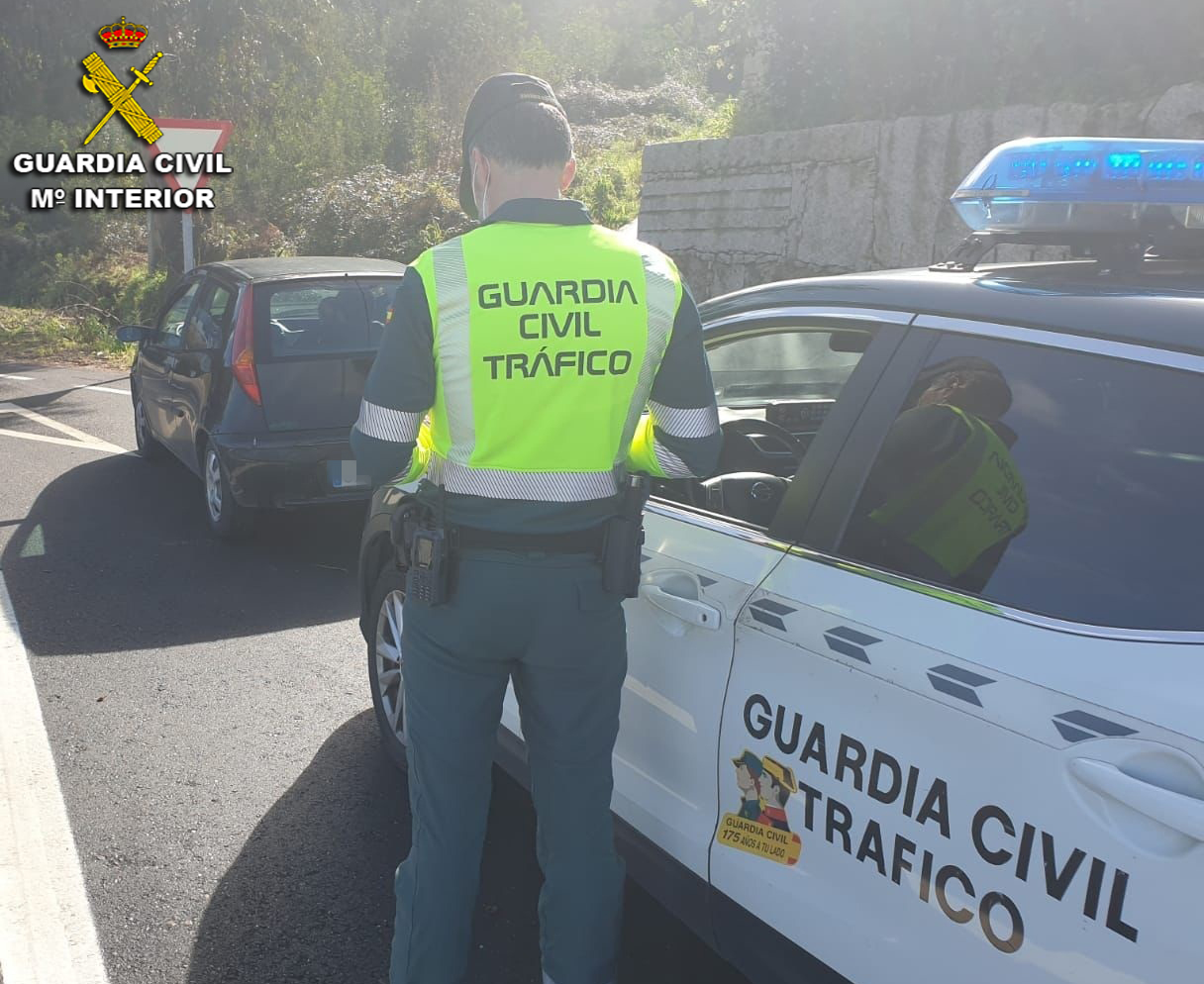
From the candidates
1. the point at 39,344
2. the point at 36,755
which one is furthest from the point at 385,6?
the point at 36,755

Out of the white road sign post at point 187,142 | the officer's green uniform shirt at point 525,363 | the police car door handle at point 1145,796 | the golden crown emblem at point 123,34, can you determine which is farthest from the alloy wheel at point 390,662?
the golden crown emblem at point 123,34

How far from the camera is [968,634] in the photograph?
1.96 meters

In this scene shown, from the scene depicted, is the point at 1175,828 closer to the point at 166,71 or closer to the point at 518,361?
the point at 518,361

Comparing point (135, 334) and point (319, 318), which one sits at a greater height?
point (319, 318)

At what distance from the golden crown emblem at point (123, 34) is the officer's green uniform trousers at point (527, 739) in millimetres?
15891

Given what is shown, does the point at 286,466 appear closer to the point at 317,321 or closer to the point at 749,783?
the point at 317,321

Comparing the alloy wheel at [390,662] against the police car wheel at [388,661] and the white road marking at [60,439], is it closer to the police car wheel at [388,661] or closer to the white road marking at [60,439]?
the police car wheel at [388,661]

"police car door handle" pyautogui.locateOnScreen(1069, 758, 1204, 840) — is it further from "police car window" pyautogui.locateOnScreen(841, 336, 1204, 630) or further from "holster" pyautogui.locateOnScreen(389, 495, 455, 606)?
"holster" pyautogui.locateOnScreen(389, 495, 455, 606)

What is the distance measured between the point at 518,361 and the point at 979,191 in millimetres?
972

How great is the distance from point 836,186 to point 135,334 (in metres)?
5.49

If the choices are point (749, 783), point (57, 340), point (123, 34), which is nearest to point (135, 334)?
point (749, 783)

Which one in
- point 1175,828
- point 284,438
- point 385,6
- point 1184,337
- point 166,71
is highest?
point 385,6

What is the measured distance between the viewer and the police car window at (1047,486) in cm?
182

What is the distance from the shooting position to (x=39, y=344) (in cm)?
1631
